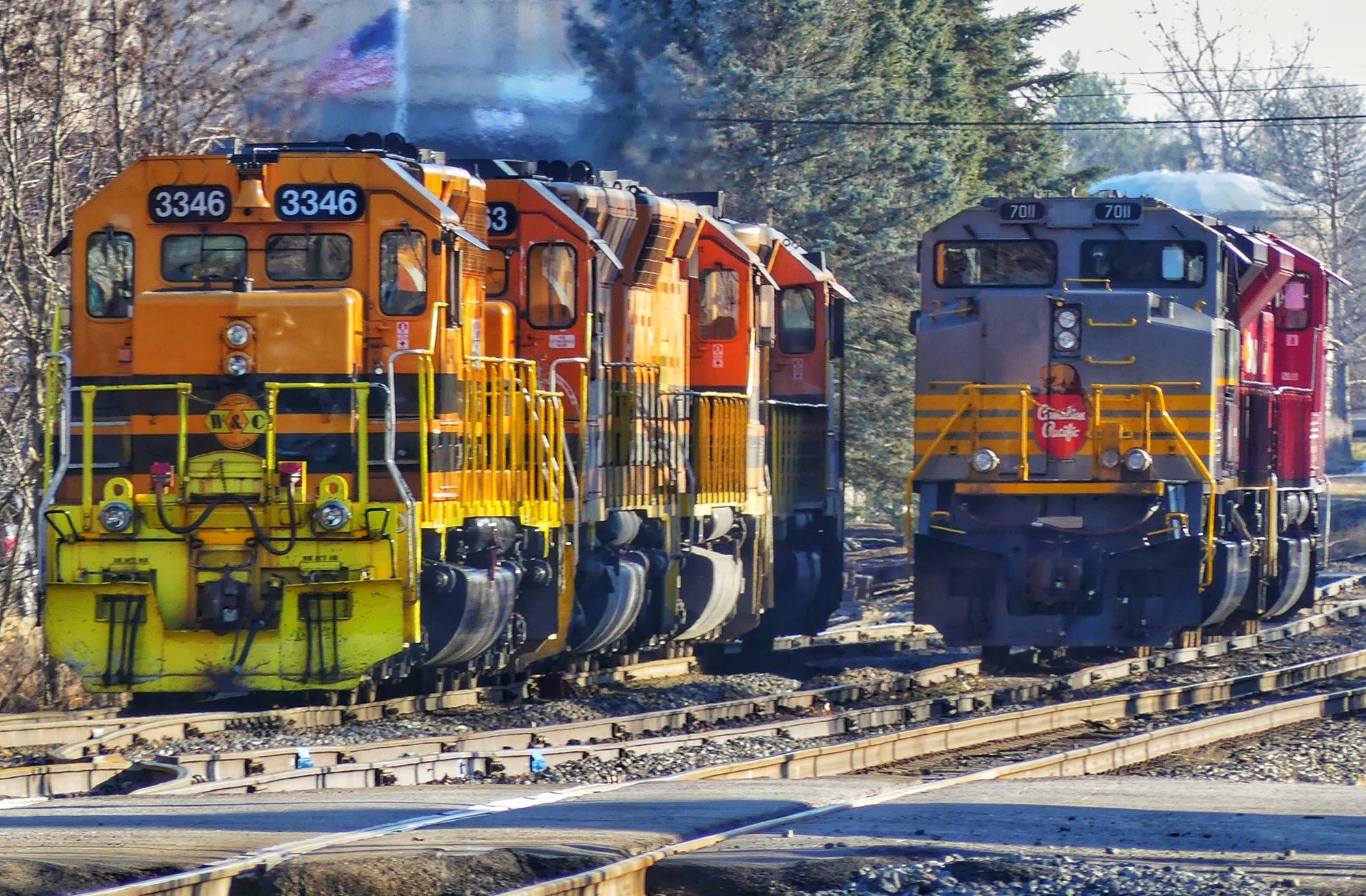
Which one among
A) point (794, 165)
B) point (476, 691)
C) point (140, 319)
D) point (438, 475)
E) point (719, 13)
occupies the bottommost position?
point (476, 691)

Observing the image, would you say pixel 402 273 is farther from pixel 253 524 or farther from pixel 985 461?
pixel 985 461

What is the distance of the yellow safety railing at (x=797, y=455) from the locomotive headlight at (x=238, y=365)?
7.26 metres

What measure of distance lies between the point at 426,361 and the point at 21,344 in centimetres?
637

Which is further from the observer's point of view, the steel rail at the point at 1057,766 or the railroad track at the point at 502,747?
the railroad track at the point at 502,747

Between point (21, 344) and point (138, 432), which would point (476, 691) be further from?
point (21, 344)

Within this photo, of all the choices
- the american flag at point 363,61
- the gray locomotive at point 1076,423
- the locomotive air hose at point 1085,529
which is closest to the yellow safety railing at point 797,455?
the gray locomotive at point 1076,423

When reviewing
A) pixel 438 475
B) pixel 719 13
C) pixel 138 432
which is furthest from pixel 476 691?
pixel 719 13

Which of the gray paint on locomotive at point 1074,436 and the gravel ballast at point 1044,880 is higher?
the gray paint on locomotive at point 1074,436

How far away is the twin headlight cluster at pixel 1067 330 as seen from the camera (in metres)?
15.9

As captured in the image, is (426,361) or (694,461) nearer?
(426,361)

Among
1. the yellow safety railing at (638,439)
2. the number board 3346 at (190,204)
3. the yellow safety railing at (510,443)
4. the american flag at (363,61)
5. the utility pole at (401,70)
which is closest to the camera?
the number board 3346 at (190,204)

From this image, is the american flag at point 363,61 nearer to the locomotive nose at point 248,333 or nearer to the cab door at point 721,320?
the cab door at point 721,320

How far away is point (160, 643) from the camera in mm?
11531

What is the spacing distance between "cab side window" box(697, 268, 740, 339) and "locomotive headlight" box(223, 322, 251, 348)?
5.90 metres
